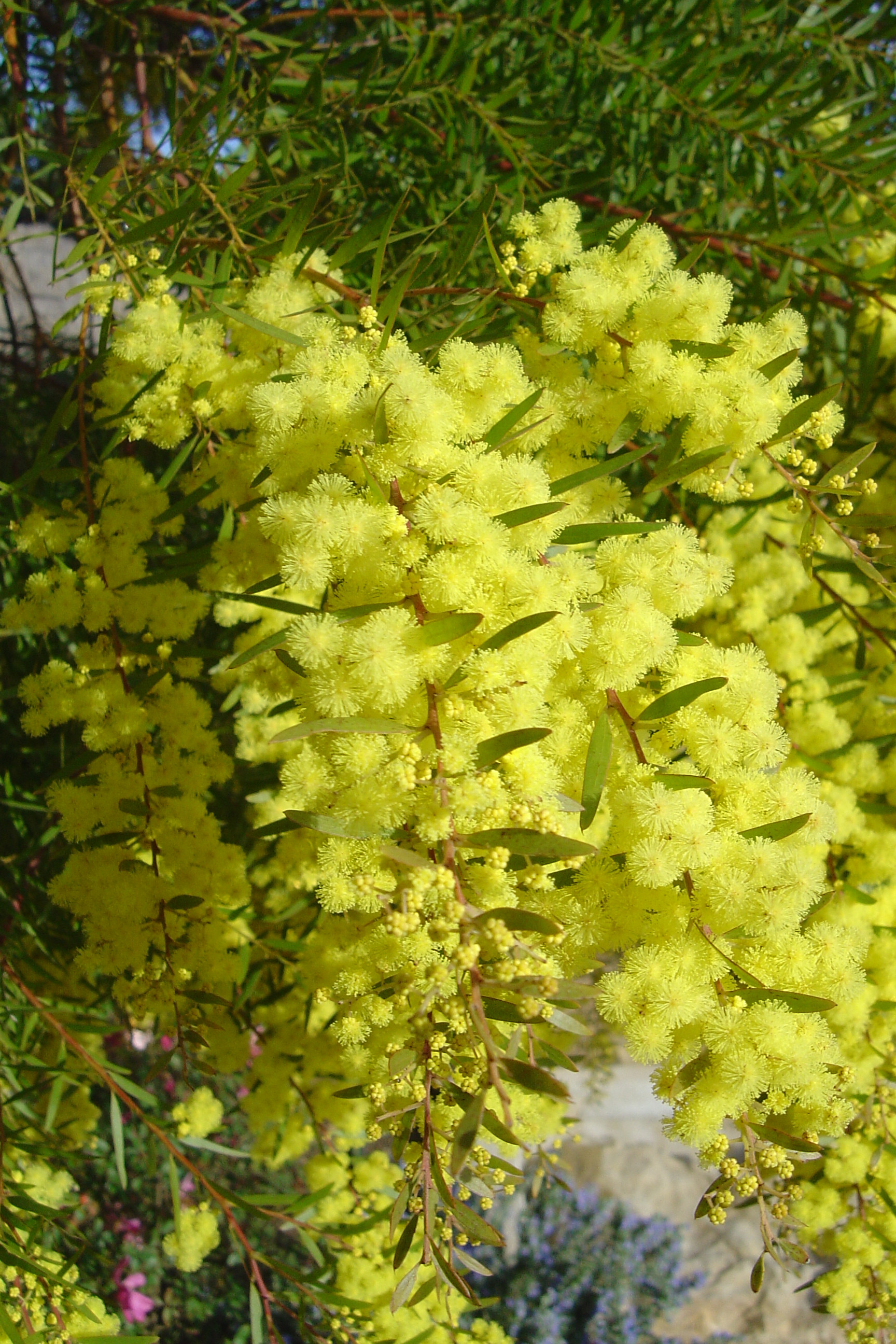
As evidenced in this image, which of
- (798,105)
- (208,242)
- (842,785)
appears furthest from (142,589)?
(798,105)

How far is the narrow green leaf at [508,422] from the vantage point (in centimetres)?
105

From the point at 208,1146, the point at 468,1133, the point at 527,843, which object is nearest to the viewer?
the point at 468,1133

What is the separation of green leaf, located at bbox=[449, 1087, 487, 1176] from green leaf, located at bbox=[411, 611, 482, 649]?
0.41 metres

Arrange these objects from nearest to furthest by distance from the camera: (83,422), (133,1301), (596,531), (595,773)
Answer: (595,773) → (596,531) → (83,422) → (133,1301)

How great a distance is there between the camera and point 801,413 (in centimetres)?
113

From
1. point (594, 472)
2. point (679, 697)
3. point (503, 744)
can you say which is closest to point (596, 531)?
point (594, 472)

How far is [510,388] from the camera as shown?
1.11 meters

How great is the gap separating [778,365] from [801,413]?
0.06m

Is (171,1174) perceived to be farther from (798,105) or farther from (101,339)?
(798,105)

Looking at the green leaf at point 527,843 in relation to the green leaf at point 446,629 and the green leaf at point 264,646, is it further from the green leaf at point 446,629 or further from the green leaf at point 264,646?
the green leaf at point 264,646

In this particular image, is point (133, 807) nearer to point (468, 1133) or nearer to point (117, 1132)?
point (117, 1132)

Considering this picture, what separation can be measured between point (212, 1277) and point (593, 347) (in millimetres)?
3968

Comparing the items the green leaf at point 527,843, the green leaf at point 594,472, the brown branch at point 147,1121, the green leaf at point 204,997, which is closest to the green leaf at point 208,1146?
the brown branch at point 147,1121

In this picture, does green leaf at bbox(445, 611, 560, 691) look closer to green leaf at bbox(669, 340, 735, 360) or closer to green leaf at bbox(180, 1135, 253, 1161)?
→ green leaf at bbox(669, 340, 735, 360)
